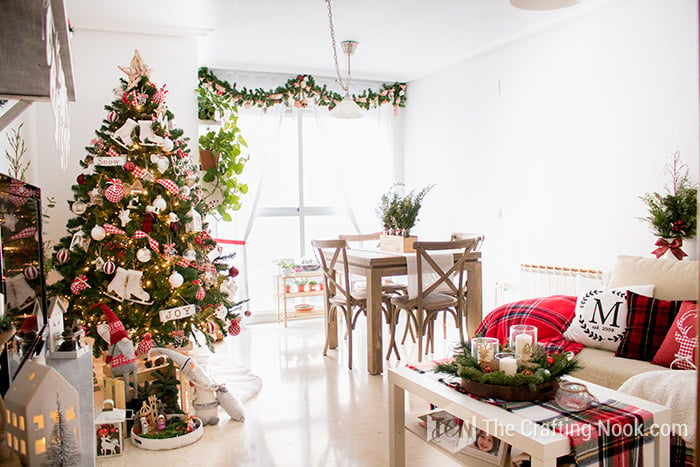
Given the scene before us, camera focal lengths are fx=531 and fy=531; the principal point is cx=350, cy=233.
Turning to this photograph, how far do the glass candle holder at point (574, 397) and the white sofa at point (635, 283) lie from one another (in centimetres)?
65

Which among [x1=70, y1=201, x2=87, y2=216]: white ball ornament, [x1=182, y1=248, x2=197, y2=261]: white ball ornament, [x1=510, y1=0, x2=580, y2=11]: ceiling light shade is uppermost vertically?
[x1=510, y1=0, x2=580, y2=11]: ceiling light shade

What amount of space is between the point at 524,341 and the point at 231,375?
2.38m

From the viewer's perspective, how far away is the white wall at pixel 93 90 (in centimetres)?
391

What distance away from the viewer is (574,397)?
1.82 meters

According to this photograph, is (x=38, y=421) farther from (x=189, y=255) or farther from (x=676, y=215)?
(x=676, y=215)

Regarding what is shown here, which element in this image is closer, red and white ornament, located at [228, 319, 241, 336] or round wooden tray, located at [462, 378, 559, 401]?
round wooden tray, located at [462, 378, 559, 401]

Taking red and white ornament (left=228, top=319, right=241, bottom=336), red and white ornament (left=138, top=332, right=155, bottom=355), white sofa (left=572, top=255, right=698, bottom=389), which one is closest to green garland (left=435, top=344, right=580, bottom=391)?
white sofa (left=572, top=255, right=698, bottom=389)

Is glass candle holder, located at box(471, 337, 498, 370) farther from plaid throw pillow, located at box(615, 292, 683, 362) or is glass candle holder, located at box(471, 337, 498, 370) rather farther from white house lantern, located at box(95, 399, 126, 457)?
white house lantern, located at box(95, 399, 126, 457)

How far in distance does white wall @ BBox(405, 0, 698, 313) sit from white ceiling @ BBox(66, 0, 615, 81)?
254mm

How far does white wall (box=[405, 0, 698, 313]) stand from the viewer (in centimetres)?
342

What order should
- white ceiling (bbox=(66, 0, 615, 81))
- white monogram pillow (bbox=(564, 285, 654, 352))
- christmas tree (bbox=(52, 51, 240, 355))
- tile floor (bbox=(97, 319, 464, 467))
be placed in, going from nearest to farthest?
tile floor (bbox=(97, 319, 464, 467)) → white monogram pillow (bbox=(564, 285, 654, 352)) → christmas tree (bbox=(52, 51, 240, 355)) → white ceiling (bbox=(66, 0, 615, 81))

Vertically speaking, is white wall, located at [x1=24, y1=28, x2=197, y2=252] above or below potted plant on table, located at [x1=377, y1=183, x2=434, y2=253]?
above

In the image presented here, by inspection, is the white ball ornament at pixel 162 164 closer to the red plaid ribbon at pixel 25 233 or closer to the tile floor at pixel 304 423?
the red plaid ribbon at pixel 25 233

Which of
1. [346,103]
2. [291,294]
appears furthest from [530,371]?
[291,294]
